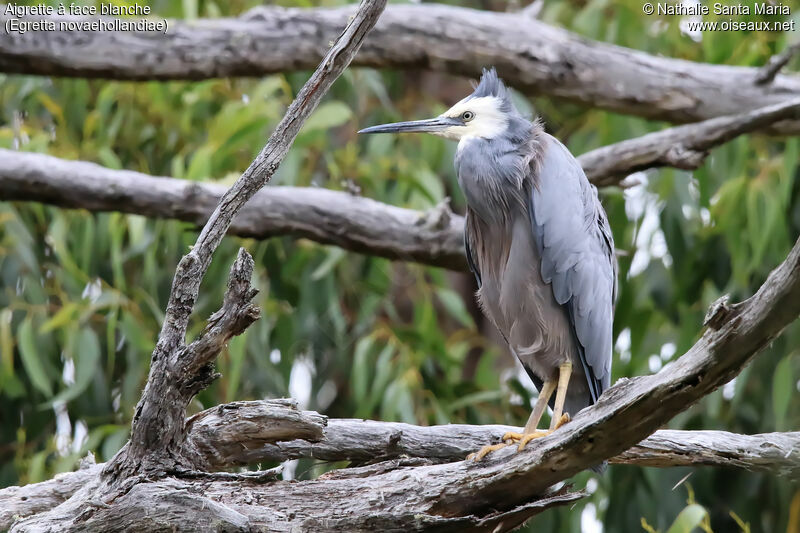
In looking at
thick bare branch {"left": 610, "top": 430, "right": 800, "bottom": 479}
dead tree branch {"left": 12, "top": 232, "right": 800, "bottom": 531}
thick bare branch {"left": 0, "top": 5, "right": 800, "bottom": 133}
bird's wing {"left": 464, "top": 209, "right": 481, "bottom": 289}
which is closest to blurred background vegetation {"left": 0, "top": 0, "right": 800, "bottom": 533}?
thick bare branch {"left": 0, "top": 5, "right": 800, "bottom": 133}

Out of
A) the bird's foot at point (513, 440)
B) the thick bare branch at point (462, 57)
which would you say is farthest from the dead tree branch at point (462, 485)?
the thick bare branch at point (462, 57)

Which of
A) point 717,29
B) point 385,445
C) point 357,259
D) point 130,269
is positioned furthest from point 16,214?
point 717,29

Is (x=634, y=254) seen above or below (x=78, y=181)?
below

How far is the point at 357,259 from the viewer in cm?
375

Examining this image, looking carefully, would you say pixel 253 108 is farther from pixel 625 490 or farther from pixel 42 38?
pixel 625 490

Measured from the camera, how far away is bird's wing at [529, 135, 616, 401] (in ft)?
7.14

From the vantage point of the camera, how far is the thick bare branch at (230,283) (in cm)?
150

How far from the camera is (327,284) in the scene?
3459 mm

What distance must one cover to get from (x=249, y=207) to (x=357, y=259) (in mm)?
939

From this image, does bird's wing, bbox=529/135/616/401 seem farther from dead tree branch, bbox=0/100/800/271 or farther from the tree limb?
dead tree branch, bbox=0/100/800/271

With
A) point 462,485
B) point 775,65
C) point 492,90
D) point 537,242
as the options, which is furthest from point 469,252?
point 775,65

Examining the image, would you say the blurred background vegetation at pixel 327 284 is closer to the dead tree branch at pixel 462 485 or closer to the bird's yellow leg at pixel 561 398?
the bird's yellow leg at pixel 561 398

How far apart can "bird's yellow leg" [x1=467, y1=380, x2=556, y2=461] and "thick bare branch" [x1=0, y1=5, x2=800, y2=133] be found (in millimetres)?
1261

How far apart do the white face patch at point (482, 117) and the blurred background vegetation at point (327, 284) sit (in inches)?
35.4
